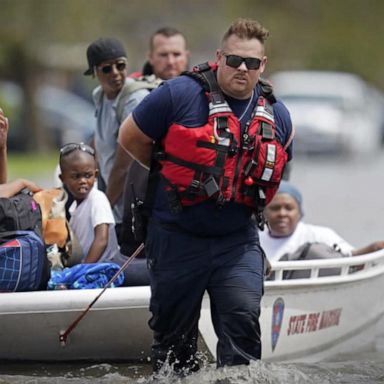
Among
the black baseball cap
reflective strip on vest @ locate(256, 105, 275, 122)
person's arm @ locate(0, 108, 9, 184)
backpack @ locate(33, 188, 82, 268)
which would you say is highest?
the black baseball cap

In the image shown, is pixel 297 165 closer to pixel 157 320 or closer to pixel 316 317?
pixel 316 317

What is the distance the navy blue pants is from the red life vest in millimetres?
245

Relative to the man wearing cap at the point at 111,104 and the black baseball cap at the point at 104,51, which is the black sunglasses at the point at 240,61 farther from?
the black baseball cap at the point at 104,51

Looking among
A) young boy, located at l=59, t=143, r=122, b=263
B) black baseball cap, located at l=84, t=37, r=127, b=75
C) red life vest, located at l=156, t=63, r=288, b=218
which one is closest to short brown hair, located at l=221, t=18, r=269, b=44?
red life vest, located at l=156, t=63, r=288, b=218

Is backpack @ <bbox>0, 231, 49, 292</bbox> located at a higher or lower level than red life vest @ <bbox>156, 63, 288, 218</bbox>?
lower

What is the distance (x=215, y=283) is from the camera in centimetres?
635

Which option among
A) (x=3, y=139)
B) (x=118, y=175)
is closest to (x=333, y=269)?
(x=118, y=175)

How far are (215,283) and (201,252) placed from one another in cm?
19

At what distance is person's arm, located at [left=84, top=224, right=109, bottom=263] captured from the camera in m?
7.74

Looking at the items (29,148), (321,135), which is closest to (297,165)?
(321,135)

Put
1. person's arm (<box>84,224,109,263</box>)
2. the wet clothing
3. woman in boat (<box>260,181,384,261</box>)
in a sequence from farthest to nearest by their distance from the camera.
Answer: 1. woman in boat (<box>260,181,384,261</box>)
2. person's arm (<box>84,224,109,263</box>)
3. the wet clothing

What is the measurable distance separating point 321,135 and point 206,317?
2216cm

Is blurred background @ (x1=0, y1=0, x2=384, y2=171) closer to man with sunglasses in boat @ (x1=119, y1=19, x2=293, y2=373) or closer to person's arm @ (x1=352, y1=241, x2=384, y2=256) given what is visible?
person's arm @ (x1=352, y1=241, x2=384, y2=256)

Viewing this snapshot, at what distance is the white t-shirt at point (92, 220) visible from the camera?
308 inches
